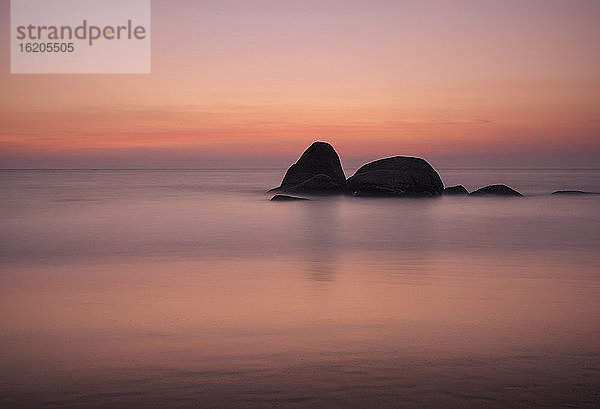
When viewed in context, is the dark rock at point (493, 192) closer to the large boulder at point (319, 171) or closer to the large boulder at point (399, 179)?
the large boulder at point (399, 179)

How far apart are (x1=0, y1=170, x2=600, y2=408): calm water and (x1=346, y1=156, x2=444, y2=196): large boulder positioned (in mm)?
19730

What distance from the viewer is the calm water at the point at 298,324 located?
16.6 ft

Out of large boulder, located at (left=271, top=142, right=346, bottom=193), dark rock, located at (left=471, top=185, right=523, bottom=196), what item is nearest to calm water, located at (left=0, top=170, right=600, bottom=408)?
large boulder, located at (left=271, top=142, right=346, bottom=193)

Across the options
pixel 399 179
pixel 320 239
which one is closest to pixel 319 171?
pixel 399 179

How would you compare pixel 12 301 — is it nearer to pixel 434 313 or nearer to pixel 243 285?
pixel 243 285

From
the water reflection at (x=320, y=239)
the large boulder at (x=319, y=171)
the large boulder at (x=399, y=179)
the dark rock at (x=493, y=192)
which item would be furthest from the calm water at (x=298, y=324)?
the dark rock at (x=493, y=192)

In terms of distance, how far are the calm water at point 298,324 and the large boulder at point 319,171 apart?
2229 centimetres

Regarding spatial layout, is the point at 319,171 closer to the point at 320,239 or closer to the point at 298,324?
the point at 320,239

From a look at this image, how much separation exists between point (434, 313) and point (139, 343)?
367 cm

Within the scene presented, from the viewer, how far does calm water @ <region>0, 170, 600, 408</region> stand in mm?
5062

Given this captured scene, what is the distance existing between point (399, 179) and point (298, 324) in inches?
1222

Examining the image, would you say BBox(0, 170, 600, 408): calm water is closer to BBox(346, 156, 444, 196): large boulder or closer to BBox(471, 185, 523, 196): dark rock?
BBox(346, 156, 444, 196): large boulder

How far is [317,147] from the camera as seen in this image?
134 feet

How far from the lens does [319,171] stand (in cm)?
4150
